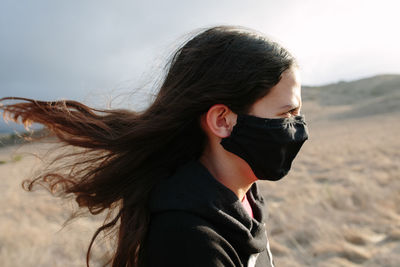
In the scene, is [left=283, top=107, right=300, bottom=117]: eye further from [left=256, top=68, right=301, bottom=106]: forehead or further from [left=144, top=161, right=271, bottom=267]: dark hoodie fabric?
[left=144, top=161, right=271, bottom=267]: dark hoodie fabric

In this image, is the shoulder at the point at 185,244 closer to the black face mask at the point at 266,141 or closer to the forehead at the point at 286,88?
the black face mask at the point at 266,141

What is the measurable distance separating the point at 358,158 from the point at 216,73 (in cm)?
761

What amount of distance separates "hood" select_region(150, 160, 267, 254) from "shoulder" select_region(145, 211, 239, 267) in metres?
0.04

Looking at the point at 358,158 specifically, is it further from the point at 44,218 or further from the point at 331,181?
the point at 44,218

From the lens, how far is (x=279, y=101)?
1.45 meters

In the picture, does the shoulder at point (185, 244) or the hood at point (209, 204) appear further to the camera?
the hood at point (209, 204)

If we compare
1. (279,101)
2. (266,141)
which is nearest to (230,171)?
(266,141)

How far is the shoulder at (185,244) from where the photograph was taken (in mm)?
1180

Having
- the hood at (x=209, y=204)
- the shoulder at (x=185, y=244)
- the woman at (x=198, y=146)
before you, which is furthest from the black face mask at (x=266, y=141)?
the shoulder at (x=185, y=244)

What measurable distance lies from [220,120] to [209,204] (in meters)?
0.39

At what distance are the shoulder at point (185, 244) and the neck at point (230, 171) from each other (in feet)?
1.13

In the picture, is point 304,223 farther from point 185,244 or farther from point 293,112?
point 185,244

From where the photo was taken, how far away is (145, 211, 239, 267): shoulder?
118 cm

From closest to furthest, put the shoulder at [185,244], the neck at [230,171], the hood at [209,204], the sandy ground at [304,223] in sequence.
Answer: the shoulder at [185,244] → the hood at [209,204] → the neck at [230,171] → the sandy ground at [304,223]
